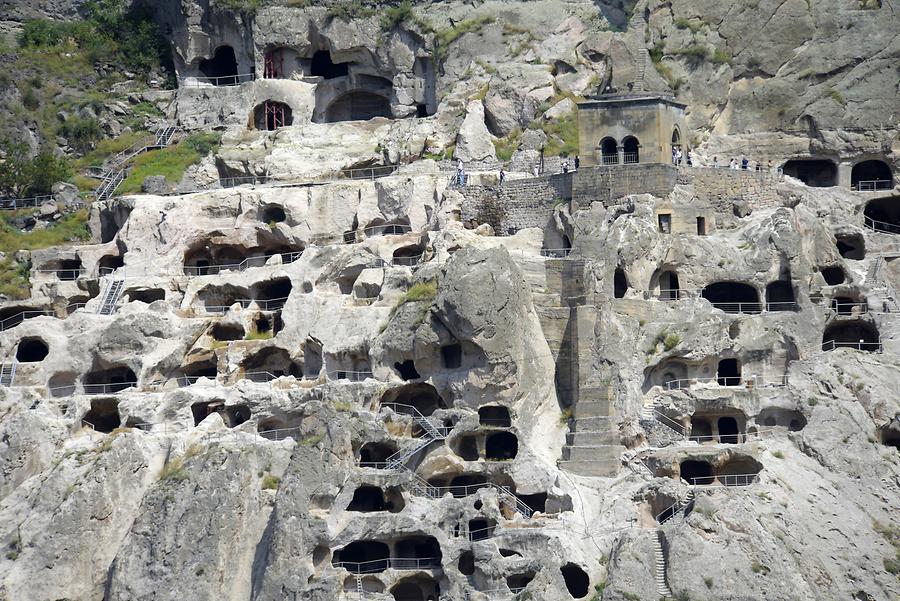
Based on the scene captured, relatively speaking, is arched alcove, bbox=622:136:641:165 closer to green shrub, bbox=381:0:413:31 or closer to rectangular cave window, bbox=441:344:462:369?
rectangular cave window, bbox=441:344:462:369

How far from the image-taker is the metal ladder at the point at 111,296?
68625 millimetres

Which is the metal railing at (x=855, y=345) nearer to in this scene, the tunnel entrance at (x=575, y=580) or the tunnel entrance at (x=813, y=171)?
the tunnel entrance at (x=813, y=171)

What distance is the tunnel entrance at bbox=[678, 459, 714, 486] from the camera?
6138cm

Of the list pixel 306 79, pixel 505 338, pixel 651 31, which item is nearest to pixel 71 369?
pixel 505 338

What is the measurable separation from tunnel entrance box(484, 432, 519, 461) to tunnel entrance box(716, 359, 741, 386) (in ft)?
28.7

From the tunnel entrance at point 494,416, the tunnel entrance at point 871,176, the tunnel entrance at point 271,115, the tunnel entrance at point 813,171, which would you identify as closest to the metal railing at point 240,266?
the tunnel entrance at point 271,115

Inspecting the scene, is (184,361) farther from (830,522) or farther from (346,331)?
(830,522)

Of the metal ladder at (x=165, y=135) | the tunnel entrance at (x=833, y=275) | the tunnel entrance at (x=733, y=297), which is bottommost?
the tunnel entrance at (x=733, y=297)

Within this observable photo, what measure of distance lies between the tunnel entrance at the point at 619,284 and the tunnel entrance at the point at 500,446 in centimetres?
778

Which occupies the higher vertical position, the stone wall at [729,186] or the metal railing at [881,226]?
the stone wall at [729,186]

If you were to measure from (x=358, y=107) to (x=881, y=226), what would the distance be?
2908cm

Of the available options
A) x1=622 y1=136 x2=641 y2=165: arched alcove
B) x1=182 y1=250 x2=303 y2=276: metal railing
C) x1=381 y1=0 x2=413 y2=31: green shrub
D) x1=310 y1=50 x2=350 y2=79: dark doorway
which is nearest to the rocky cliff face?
x1=182 y1=250 x2=303 y2=276: metal railing

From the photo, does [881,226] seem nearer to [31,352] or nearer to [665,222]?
[665,222]

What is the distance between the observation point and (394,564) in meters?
59.6
